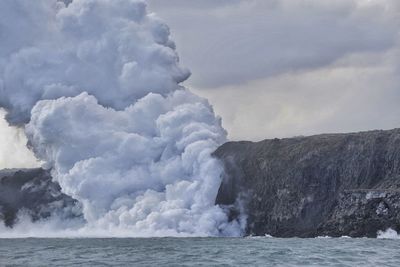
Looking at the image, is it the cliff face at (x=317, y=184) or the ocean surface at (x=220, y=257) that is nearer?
the ocean surface at (x=220, y=257)

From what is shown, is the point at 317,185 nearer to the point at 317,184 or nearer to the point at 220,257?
the point at 317,184

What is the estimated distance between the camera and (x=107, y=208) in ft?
593

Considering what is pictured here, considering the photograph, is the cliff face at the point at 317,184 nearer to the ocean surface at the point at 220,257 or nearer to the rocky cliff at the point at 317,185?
the rocky cliff at the point at 317,185

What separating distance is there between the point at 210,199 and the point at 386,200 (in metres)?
39.8

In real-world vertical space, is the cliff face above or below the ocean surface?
above

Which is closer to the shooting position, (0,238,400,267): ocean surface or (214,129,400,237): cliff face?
(0,238,400,267): ocean surface

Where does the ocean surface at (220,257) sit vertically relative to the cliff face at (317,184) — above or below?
below

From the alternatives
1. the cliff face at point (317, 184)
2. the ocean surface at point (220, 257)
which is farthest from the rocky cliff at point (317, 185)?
the ocean surface at point (220, 257)

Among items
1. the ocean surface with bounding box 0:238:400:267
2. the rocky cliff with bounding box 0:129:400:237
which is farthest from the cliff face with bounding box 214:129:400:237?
the ocean surface with bounding box 0:238:400:267

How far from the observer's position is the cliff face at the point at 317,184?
147250mm

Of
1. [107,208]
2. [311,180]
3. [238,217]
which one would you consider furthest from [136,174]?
[311,180]

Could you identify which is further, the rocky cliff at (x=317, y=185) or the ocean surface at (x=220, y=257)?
the rocky cliff at (x=317, y=185)

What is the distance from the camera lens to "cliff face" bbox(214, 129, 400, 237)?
147250 millimetres

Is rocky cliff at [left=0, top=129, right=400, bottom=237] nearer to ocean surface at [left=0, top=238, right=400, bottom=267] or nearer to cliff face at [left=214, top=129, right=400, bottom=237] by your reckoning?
cliff face at [left=214, top=129, right=400, bottom=237]
